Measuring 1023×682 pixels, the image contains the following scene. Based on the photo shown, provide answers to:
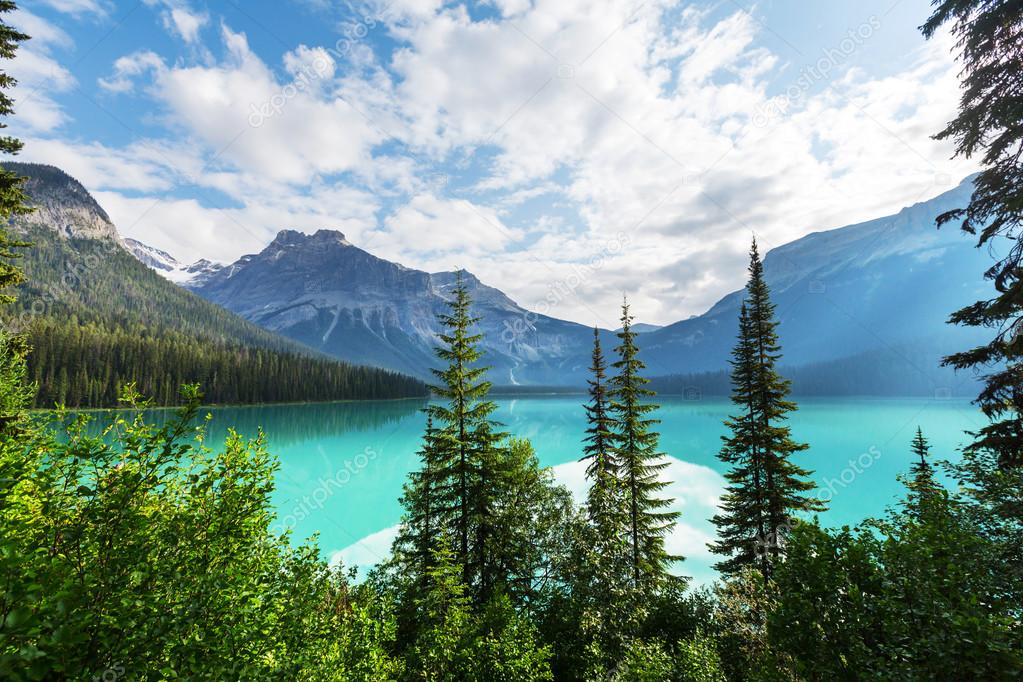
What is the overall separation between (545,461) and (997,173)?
6102cm

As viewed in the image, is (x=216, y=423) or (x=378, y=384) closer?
(x=216, y=423)

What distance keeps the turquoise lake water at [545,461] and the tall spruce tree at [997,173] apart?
141 inches

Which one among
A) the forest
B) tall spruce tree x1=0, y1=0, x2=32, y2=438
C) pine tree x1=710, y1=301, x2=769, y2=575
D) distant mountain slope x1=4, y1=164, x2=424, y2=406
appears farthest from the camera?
distant mountain slope x1=4, y1=164, x2=424, y2=406

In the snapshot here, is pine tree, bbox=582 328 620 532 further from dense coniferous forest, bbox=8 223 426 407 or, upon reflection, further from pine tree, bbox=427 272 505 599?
dense coniferous forest, bbox=8 223 426 407

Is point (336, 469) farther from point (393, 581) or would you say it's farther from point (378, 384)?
point (378, 384)

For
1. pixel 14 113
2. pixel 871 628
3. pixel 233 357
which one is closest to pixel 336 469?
pixel 14 113

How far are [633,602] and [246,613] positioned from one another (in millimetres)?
13124

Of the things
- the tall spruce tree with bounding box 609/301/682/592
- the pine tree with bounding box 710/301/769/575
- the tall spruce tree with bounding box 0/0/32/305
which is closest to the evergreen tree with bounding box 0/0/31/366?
the tall spruce tree with bounding box 0/0/32/305

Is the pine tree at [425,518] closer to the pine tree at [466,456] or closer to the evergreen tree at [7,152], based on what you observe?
the pine tree at [466,456]

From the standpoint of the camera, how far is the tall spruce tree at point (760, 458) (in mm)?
17953

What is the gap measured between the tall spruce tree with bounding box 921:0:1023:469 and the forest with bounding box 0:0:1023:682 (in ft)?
0.15

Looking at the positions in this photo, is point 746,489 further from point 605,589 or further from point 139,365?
point 139,365

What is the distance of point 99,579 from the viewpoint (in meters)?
3.99

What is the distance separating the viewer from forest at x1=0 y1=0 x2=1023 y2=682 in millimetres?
4043
